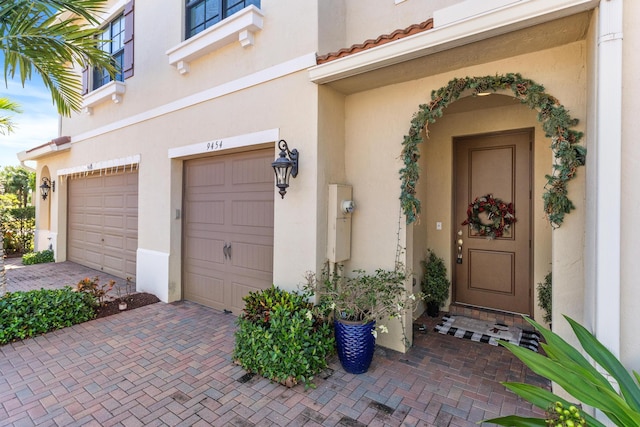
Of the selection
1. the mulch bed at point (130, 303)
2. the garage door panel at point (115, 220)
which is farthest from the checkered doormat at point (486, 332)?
the garage door panel at point (115, 220)

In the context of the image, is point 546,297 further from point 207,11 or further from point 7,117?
point 7,117

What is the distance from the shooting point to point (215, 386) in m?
3.28

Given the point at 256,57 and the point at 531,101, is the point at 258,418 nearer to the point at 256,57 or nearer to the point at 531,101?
the point at 531,101

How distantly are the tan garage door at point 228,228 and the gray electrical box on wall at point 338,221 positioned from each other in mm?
1118

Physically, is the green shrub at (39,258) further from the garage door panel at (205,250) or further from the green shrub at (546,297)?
the green shrub at (546,297)

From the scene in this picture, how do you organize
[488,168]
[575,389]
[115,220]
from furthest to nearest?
1. [115,220]
2. [488,168]
3. [575,389]

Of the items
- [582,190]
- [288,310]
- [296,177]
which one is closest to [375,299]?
[288,310]

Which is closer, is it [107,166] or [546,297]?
[546,297]

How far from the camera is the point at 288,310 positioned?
3648 mm

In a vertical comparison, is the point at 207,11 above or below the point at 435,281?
above

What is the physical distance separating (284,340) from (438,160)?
3.89 m

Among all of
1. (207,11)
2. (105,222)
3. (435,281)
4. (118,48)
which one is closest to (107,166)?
(105,222)

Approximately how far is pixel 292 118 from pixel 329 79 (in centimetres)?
73

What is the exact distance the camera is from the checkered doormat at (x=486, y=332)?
4281mm
